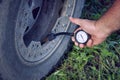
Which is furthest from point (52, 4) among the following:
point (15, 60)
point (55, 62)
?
point (15, 60)

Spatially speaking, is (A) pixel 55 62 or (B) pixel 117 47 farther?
(B) pixel 117 47

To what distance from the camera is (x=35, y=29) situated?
3.06 metres

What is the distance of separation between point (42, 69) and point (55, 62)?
0.19 metres

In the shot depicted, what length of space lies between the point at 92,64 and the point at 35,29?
2.19 ft

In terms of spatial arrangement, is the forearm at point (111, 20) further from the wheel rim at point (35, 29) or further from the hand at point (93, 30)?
the wheel rim at point (35, 29)

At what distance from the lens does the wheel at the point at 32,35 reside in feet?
8.00

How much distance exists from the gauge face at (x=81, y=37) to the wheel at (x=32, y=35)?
13.8 inches

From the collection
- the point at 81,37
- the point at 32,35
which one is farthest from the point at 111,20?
the point at 32,35

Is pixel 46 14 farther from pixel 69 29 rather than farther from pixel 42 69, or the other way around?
pixel 42 69

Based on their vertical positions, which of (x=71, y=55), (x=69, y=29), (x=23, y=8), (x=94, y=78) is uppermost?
(x=23, y=8)

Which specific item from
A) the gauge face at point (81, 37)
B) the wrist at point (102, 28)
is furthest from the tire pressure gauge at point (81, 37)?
the wrist at point (102, 28)

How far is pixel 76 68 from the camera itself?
3.24 metres

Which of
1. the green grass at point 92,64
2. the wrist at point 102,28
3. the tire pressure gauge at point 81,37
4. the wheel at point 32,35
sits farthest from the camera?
the green grass at point 92,64

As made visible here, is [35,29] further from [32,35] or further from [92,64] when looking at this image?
[92,64]
